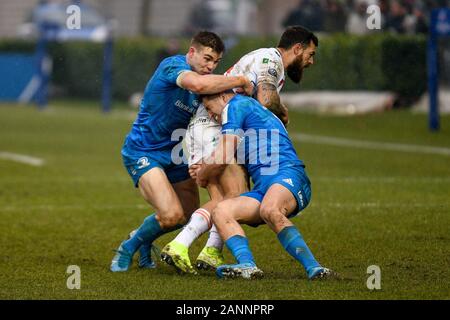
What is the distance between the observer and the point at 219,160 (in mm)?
8914

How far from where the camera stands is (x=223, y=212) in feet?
29.1

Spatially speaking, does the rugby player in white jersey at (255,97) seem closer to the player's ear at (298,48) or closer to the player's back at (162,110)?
the player's ear at (298,48)

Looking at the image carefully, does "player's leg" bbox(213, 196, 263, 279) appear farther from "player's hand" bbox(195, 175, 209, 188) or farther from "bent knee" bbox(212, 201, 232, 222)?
"player's hand" bbox(195, 175, 209, 188)

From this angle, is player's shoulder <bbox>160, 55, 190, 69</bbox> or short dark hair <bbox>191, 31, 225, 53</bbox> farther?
player's shoulder <bbox>160, 55, 190, 69</bbox>

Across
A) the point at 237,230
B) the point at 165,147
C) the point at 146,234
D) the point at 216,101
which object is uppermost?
the point at 216,101

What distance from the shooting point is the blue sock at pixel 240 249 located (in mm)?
8695

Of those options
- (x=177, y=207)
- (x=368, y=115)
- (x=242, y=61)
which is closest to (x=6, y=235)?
(x=177, y=207)

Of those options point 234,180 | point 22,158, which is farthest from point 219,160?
point 22,158

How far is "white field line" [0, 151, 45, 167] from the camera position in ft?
63.9

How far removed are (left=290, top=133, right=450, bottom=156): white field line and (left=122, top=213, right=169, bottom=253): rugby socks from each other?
10.5m

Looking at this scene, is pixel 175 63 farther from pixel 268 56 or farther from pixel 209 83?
pixel 268 56

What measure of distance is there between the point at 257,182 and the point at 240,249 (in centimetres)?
60

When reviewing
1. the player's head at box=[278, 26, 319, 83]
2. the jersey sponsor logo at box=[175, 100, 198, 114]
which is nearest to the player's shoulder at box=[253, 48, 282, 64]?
the player's head at box=[278, 26, 319, 83]
